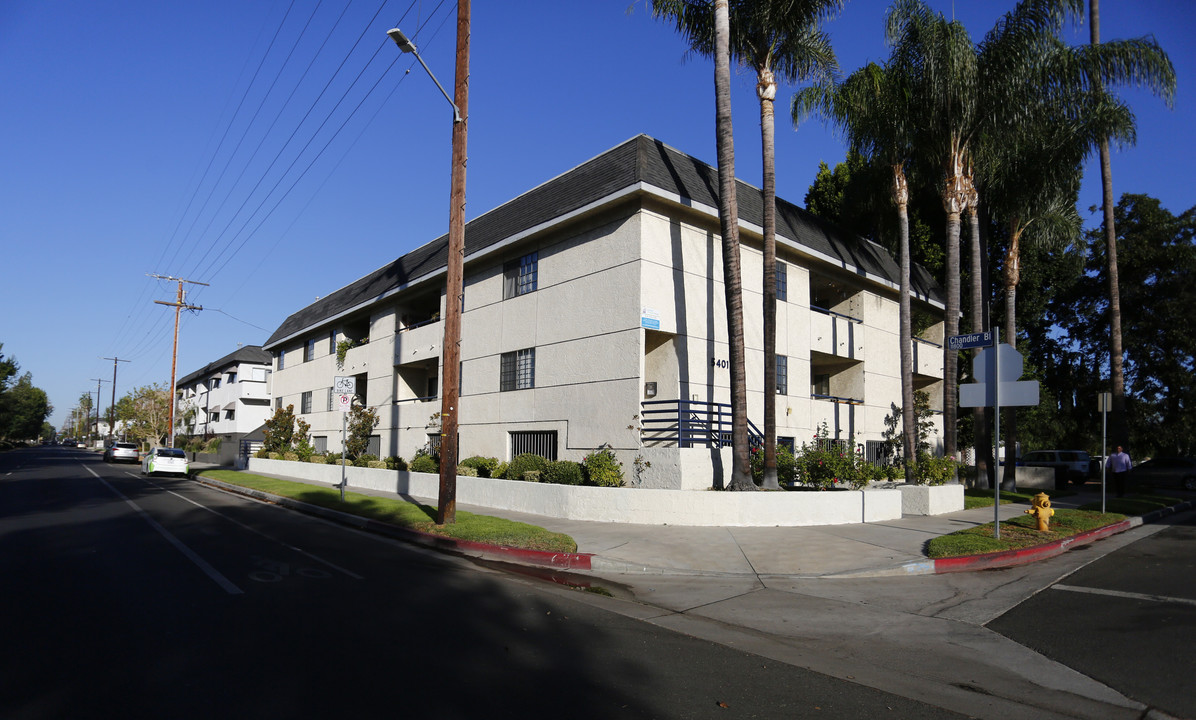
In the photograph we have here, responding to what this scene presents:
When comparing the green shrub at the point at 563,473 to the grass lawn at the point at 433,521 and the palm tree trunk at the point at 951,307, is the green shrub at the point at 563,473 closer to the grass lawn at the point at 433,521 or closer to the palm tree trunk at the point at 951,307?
the grass lawn at the point at 433,521

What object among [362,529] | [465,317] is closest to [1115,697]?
[362,529]

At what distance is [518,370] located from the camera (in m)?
21.5

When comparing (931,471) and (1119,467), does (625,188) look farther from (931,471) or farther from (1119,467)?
(1119,467)

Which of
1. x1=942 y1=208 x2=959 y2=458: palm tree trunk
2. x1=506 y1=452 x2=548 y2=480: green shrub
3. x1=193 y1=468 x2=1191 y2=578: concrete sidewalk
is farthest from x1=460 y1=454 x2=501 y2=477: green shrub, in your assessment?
x1=942 y1=208 x2=959 y2=458: palm tree trunk

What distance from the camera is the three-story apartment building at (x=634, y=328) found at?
17469mm

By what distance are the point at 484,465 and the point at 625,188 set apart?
9228 millimetres

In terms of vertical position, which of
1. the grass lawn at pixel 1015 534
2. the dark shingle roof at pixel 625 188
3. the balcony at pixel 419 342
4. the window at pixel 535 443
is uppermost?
the dark shingle roof at pixel 625 188

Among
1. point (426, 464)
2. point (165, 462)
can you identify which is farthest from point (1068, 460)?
point (165, 462)

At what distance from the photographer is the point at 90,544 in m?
10.9

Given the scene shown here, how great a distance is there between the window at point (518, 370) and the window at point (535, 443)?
1449 mm

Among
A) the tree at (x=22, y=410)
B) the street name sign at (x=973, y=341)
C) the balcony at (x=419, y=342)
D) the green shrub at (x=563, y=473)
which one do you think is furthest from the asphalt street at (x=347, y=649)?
the tree at (x=22, y=410)

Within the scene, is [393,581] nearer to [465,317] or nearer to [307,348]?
[465,317]

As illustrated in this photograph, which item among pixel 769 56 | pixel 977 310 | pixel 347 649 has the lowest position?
pixel 347 649

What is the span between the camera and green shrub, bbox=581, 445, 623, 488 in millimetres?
16188
